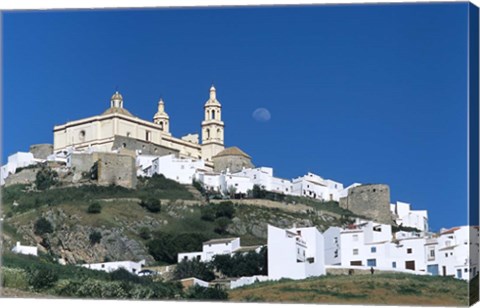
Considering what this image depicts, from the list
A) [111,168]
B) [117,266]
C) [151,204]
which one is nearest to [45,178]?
[111,168]

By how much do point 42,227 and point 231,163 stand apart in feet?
15.1

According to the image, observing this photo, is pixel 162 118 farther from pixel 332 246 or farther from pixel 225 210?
pixel 332 246

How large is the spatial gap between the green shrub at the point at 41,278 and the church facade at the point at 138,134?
4.17 metres

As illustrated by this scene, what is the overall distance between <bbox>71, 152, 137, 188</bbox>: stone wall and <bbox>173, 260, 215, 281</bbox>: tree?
6.57 m

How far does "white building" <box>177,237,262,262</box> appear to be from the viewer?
62.4 feet

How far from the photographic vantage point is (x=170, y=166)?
26391 mm

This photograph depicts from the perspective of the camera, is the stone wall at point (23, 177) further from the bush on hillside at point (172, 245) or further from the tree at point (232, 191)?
the tree at point (232, 191)

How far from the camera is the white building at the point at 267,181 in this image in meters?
22.9

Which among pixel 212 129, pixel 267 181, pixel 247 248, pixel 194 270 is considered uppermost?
pixel 212 129

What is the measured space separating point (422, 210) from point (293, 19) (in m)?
3.79

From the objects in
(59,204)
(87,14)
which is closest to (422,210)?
(87,14)

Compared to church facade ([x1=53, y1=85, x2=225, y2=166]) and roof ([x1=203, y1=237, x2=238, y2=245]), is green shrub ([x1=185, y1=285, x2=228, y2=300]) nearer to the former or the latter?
roof ([x1=203, y1=237, x2=238, y2=245])

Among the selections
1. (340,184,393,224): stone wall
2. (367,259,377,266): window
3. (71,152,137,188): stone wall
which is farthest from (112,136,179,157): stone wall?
(367,259,377,266): window

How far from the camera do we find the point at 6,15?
56.6ft
